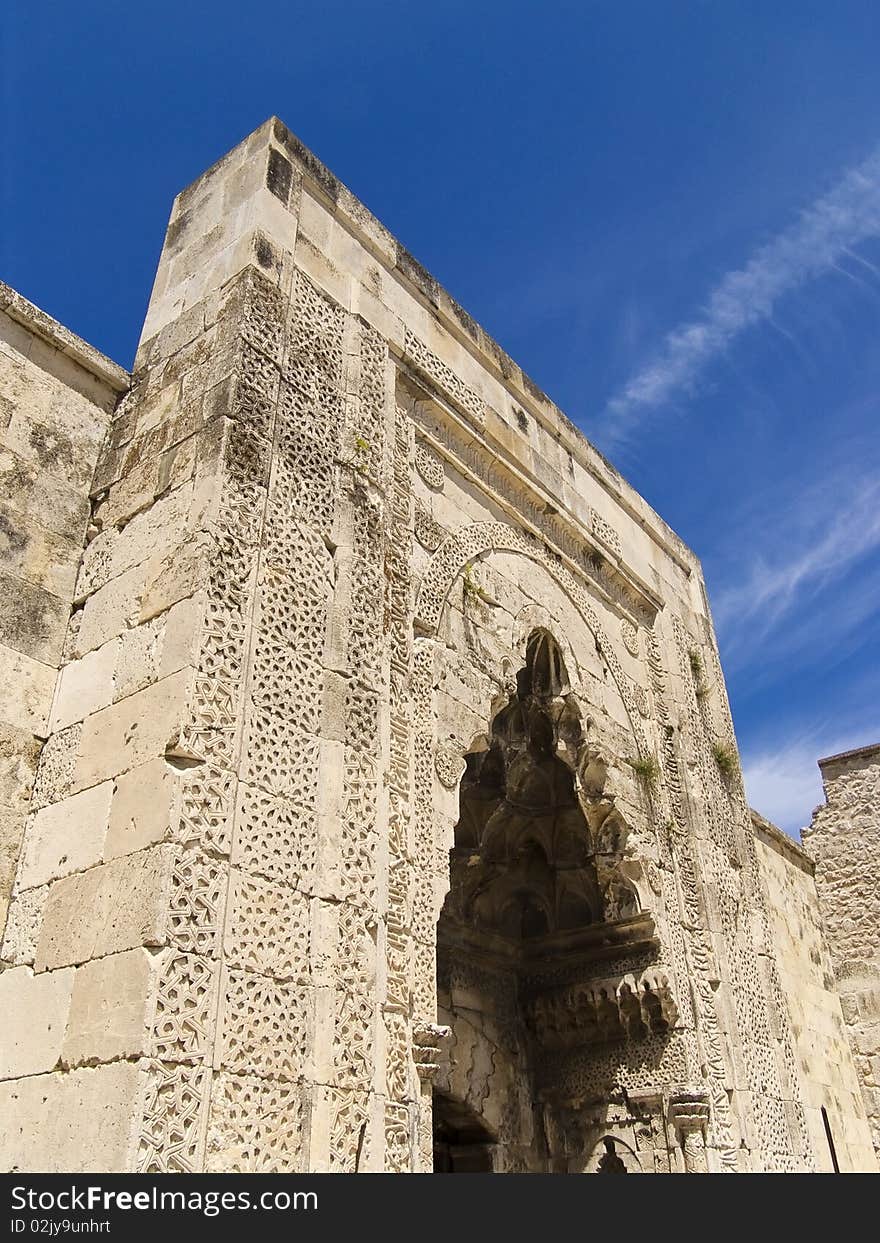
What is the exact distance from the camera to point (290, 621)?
411 centimetres

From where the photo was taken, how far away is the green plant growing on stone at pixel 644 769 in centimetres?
657

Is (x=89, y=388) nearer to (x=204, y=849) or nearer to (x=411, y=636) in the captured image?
(x=411, y=636)

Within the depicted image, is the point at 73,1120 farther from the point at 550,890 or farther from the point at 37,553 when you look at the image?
the point at 550,890

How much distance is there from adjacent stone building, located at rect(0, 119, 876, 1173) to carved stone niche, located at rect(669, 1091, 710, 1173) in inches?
0.6

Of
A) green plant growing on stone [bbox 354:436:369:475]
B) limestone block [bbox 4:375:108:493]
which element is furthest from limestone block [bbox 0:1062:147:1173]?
green plant growing on stone [bbox 354:436:369:475]

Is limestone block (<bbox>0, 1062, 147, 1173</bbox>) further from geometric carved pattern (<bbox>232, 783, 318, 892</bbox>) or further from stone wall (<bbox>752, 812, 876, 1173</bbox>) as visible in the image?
stone wall (<bbox>752, 812, 876, 1173</bbox>)

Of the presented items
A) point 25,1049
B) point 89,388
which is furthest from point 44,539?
point 25,1049

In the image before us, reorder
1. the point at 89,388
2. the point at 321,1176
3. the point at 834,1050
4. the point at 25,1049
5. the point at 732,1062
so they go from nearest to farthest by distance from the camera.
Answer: the point at 321,1176 < the point at 25,1049 < the point at 89,388 < the point at 732,1062 < the point at 834,1050

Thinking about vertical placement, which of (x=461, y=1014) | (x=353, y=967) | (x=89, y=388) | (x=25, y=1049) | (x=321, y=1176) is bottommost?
(x=321, y=1176)

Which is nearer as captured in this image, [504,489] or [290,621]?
[290,621]

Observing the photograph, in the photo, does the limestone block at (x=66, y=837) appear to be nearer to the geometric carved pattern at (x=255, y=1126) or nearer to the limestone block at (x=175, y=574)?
the limestone block at (x=175, y=574)

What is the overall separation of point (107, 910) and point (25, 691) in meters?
1.15

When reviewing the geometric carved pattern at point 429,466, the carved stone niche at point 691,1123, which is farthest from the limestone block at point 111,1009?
the carved stone niche at point 691,1123

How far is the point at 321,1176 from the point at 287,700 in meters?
1.62
